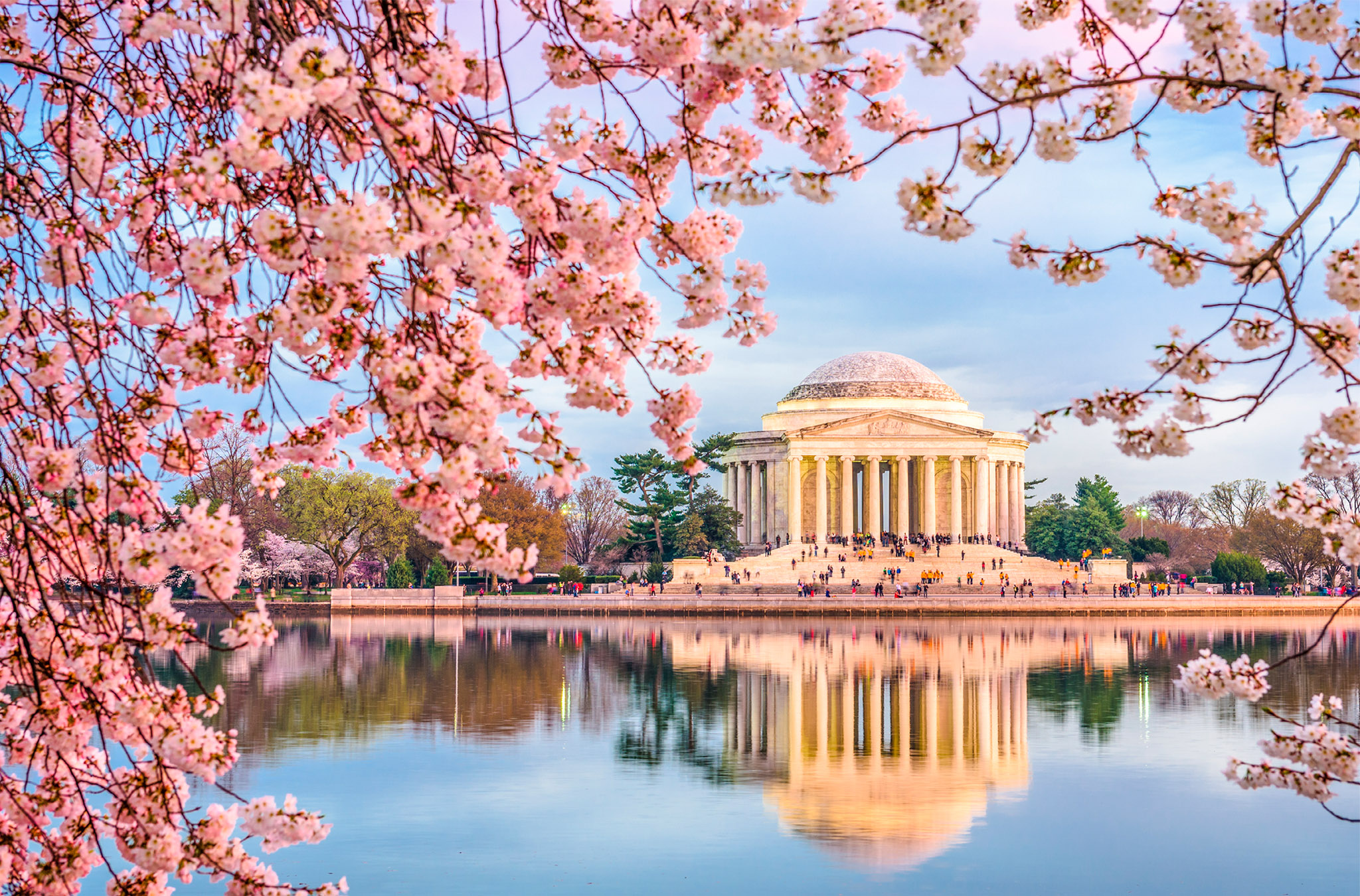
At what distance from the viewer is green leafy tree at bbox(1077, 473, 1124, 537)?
11538 centimetres

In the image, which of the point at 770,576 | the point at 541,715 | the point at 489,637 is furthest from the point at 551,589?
the point at 541,715

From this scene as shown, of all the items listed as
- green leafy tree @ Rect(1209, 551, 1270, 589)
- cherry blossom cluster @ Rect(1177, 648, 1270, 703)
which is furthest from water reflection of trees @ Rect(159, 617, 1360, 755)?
green leafy tree @ Rect(1209, 551, 1270, 589)

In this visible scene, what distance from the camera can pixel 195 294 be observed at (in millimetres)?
7184

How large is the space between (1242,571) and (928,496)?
2466 cm

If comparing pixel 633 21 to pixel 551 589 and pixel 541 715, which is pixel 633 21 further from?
pixel 551 589

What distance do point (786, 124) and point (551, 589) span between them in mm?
71184

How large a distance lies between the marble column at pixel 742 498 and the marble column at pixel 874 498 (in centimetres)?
883

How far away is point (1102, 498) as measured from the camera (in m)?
119

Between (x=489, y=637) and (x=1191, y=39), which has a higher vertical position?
(x=1191, y=39)

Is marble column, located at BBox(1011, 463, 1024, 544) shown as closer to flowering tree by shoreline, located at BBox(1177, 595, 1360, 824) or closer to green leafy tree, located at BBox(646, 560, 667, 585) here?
green leafy tree, located at BBox(646, 560, 667, 585)

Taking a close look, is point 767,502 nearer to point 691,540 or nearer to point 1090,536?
point 691,540

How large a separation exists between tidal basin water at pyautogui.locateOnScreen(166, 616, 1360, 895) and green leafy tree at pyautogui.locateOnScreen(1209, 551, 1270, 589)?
4053cm

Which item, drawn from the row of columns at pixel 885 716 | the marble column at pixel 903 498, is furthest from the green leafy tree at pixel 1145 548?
the row of columns at pixel 885 716

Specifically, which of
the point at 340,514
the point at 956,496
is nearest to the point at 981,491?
the point at 956,496
